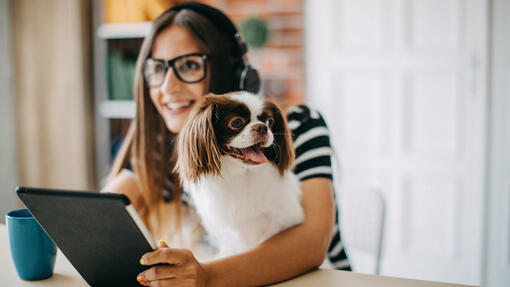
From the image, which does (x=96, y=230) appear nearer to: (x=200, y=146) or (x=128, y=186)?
(x=200, y=146)

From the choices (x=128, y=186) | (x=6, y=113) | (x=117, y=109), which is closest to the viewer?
(x=128, y=186)

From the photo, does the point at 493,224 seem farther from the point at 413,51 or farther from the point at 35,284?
the point at 35,284

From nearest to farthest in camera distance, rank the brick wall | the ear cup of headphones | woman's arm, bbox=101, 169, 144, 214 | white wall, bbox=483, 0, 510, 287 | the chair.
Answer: the ear cup of headphones, woman's arm, bbox=101, 169, 144, 214, the chair, white wall, bbox=483, 0, 510, 287, the brick wall

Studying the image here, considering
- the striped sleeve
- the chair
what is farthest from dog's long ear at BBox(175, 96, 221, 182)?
the chair

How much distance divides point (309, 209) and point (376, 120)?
5.89ft

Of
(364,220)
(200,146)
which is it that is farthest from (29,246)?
(364,220)

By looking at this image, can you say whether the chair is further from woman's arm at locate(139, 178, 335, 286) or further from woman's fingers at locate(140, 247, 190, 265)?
woman's fingers at locate(140, 247, 190, 265)

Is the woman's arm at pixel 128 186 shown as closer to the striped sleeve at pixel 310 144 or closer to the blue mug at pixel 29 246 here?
the blue mug at pixel 29 246

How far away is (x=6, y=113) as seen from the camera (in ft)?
8.73

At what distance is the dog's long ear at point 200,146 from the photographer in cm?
76

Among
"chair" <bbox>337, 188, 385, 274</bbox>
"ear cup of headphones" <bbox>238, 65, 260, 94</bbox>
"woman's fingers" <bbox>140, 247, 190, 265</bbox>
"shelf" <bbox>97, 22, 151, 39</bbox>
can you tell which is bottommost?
"chair" <bbox>337, 188, 385, 274</bbox>

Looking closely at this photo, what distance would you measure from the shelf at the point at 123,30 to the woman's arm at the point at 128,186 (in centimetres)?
172

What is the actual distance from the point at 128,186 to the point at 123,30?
6.02ft

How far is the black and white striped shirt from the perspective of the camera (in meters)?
1.07
